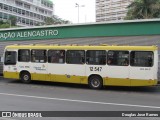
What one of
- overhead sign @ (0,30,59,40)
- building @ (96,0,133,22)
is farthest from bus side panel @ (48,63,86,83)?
building @ (96,0,133,22)

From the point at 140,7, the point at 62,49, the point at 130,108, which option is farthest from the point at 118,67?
the point at 140,7

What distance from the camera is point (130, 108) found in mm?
11539

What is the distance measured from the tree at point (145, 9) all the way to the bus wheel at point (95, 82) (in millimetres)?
30567

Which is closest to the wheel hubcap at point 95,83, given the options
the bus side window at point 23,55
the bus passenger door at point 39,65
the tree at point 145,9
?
the bus passenger door at point 39,65

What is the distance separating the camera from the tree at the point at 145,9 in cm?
4726

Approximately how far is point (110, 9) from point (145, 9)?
121 meters

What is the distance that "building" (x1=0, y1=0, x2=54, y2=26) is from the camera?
9969 cm

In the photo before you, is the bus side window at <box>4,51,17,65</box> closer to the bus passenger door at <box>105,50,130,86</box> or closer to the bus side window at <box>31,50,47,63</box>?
the bus side window at <box>31,50,47,63</box>

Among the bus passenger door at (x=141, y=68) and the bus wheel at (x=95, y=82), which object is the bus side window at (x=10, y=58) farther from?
the bus passenger door at (x=141, y=68)

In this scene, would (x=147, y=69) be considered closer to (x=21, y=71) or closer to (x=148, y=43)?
(x=148, y=43)

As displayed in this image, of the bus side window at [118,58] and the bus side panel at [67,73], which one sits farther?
the bus side panel at [67,73]

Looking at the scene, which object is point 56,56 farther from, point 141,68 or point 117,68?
point 141,68

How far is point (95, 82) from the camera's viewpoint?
60.8 feet

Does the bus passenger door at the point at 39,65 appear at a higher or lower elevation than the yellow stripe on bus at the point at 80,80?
higher
